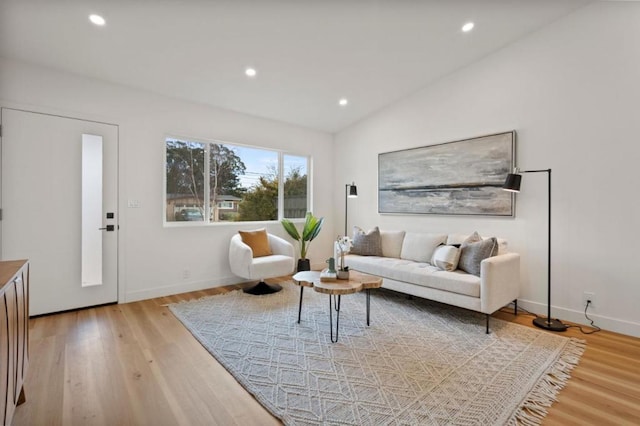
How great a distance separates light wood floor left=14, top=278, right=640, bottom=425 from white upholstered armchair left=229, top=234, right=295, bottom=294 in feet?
3.72

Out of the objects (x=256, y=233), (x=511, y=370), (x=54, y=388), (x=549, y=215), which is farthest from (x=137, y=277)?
(x=549, y=215)

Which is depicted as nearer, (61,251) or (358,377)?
(358,377)

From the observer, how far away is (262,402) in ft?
6.01

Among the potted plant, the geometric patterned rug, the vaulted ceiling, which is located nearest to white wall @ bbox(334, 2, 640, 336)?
the vaulted ceiling

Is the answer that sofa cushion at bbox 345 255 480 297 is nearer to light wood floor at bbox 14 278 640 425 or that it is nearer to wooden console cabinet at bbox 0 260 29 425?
light wood floor at bbox 14 278 640 425

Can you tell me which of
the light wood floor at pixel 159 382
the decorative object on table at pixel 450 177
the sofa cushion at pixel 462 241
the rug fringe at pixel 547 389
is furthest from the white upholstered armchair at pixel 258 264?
the rug fringe at pixel 547 389

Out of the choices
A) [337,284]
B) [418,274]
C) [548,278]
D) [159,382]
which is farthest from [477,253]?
[159,382]

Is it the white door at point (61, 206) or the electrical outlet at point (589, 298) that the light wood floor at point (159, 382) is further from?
the white door at point (61, 206)

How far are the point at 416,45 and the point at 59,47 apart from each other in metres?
3.73

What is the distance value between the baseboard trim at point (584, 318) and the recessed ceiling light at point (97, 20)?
520 centimetres

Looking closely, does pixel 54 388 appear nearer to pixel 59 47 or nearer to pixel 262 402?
pixel 262 402

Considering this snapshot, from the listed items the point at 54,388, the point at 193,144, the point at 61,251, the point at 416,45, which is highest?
the point at 416,45

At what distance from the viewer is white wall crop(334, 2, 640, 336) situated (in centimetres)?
285

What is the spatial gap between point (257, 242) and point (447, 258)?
260cm
